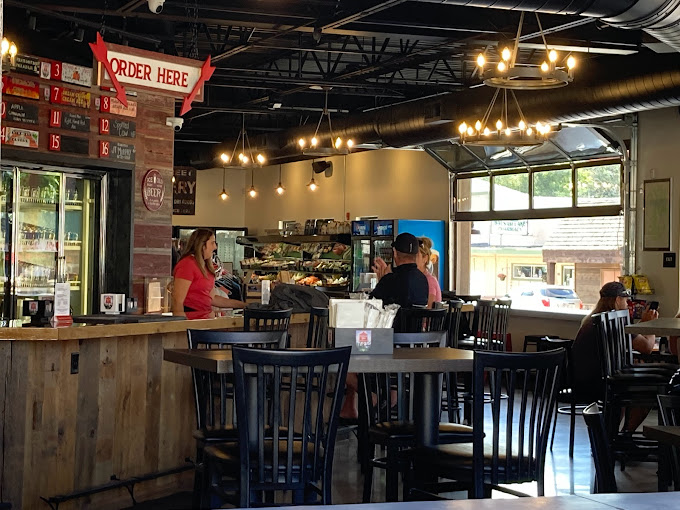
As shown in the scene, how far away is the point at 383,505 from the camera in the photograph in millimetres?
1889

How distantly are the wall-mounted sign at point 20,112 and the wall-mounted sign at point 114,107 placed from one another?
65 centimetres

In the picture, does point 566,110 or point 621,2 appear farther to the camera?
point 566,110

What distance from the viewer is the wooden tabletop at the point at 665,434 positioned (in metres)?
3.00

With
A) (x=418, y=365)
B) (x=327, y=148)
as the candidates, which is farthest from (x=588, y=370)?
(x=327, y=148)

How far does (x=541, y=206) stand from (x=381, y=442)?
8.69m

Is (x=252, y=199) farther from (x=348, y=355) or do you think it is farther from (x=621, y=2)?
(x=348, y=355)

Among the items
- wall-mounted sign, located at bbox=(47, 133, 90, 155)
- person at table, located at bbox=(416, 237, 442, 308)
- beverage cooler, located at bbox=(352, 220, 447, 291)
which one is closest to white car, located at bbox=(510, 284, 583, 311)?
beverage cooler, located at bbox=(352, 220, 447, 291)

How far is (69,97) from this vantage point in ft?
26.3

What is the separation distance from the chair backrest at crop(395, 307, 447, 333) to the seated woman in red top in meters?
1.47

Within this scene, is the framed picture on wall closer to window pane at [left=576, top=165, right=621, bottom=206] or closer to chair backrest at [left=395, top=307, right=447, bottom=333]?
window pane at [left=576, top=165, right=621, bottom=206]

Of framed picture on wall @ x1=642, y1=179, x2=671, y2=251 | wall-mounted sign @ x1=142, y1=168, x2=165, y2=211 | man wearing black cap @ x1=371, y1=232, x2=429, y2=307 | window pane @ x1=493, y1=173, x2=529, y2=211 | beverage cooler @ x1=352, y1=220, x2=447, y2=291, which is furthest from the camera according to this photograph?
beverage cooler @ x1=352, y1=220, x2=447, y2=291

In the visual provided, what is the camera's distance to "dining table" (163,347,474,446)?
416 centimetres

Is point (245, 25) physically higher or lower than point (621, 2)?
higher

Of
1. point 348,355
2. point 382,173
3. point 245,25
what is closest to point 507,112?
point 245,25
